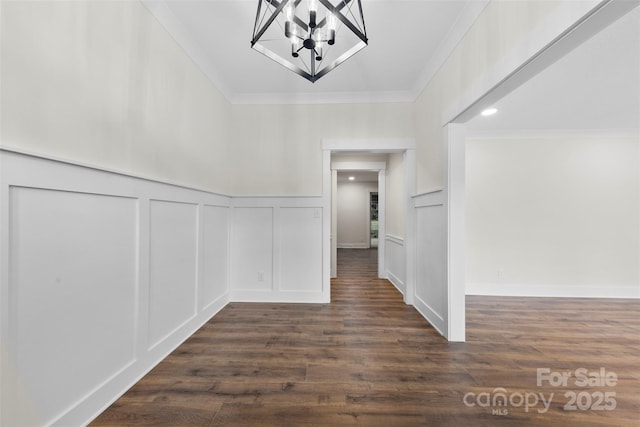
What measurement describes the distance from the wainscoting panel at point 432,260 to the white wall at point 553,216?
1.19 meters

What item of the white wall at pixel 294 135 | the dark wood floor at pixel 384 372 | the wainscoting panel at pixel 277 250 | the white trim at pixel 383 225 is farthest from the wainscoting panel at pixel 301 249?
the white trim at pixel 383 225

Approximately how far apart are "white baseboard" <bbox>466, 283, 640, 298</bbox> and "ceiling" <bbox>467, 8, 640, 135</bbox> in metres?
2.12

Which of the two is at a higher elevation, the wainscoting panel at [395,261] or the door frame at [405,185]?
the door frame at [405,185]

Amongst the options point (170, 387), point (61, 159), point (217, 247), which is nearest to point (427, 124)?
point (217, 247)

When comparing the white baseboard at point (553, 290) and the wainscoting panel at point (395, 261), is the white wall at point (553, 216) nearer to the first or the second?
the white baseboard at point (553, 290)

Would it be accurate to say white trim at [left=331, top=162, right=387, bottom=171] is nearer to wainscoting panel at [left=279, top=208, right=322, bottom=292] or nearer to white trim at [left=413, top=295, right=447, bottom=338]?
wainscoting panel at [left=279, top=208, right=322, bottom=292]

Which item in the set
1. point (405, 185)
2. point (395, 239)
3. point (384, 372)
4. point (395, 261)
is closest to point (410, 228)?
point (405, 185)

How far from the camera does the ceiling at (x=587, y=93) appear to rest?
70.7 inches

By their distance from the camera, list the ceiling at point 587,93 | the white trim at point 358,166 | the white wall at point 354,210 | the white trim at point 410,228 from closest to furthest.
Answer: the ceiling at point 587,93
the white trim at point 410,228
the white trim at point 358,166
the white wall at point 354,210

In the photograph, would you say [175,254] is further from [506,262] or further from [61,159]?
[506,262]

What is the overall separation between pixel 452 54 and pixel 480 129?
1.69 meters

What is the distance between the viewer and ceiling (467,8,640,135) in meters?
1.80

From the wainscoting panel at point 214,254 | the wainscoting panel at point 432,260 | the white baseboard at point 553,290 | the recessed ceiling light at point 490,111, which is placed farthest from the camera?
the white baseboard at point 553,290

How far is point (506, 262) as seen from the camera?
3.59 metres
